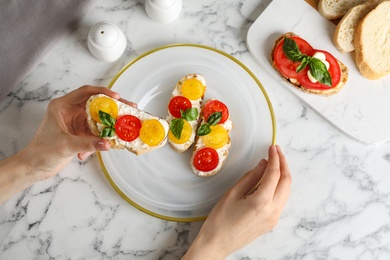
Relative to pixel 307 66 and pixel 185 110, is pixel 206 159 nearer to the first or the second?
pixel 185 110

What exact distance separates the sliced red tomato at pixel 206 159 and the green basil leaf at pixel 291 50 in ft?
1.74

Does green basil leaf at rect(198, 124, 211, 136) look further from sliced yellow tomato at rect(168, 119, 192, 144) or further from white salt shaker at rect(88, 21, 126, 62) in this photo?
white salt shaker at rect(88, 21, 126, 62)

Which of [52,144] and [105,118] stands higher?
[105,118]

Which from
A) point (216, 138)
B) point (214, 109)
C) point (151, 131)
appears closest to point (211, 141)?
point (216, 138)

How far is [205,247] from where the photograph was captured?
181cm

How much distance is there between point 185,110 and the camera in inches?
73.5

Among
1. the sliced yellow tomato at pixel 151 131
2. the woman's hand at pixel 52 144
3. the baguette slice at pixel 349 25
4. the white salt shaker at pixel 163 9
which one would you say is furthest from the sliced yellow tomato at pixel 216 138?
the baguette slice at pixel 349 25

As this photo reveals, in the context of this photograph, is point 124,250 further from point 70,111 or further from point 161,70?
point 161,70

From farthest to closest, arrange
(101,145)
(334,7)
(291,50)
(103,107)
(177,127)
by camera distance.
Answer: (334,7), (291,50), (177,127), (103,107), (101,145)

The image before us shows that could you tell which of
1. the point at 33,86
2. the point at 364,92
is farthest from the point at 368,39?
the point at 33,86

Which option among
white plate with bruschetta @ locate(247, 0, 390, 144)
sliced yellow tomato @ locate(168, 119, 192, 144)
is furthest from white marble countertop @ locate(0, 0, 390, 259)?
sliced yellow tomato @ locate(168, 119, 192, 144)

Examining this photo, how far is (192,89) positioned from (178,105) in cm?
9

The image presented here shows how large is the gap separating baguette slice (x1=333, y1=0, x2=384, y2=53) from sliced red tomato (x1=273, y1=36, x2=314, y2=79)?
0.13 metres

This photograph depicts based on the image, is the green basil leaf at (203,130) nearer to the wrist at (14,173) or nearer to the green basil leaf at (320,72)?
the green basil leaf at (320,72)
